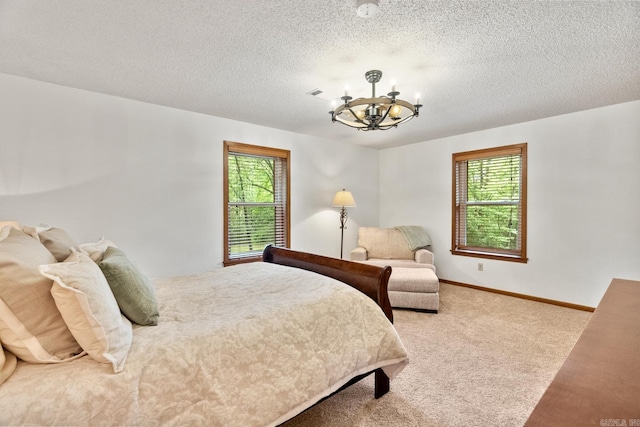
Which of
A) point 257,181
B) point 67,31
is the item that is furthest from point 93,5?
point 257,181

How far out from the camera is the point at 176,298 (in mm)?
1922

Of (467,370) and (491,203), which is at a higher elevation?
(491,203)

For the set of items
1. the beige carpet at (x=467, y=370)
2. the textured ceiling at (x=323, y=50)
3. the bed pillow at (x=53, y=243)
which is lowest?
the beige carpet at (x=467, y=370)

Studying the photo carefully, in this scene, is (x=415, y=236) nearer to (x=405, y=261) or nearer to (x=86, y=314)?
(x=405, y=261)

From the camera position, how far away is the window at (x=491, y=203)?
4.25 m

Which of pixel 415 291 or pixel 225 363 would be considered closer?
pixel 225 363

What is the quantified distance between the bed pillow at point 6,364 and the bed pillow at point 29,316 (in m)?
0.02

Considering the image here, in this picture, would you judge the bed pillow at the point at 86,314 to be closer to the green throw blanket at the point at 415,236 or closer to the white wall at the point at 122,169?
the white wall at the point at 122,169

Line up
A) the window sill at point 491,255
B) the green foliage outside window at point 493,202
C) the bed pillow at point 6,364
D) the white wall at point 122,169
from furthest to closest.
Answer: the green foliage outside window at point 493,202, the window sill at point 491,255, the white wall at point 122,169, the bed pillow at point 6,364

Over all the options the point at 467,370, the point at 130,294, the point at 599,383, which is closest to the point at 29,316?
the point at 130,294

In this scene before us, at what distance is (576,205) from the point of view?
3.73m

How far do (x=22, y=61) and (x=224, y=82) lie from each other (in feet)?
5.06

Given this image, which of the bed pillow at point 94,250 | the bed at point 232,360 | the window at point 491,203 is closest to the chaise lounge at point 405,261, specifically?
the window at point 491,203

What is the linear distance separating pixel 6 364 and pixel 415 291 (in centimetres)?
350
